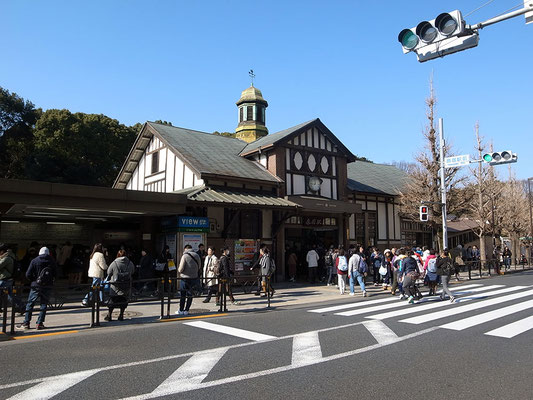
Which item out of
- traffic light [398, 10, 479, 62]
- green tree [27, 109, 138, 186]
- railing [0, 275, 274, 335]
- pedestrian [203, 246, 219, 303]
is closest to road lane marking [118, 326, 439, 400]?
railing [0, 275, 274, 335]

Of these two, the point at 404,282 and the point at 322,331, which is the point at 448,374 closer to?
the point at 322,331

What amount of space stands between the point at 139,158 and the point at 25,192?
38.5 ft

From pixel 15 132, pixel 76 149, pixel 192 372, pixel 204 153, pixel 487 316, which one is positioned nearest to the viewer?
pixel 192 372

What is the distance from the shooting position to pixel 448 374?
17.3ft

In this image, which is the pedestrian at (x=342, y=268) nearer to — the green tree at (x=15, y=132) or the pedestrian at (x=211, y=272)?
the pedestrian at (x=211, y=272)

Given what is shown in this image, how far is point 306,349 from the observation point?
6.64 m

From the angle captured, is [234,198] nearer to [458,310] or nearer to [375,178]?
[458,310]

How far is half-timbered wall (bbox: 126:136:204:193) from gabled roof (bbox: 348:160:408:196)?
9.46m

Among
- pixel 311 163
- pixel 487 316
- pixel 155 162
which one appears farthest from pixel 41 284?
pixel 311 163

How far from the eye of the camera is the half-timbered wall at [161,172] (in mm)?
18625

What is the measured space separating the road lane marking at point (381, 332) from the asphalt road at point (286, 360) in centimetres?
2

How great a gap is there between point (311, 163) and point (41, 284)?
1442cm

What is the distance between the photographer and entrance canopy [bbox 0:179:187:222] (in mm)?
11289

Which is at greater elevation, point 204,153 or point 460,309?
point 204,153
